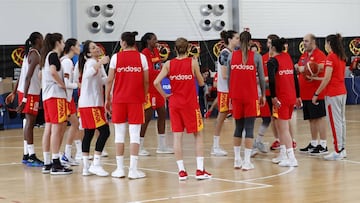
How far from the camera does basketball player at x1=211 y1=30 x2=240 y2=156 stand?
35.3 ft

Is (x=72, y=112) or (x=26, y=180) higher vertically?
(x=72, y=112)

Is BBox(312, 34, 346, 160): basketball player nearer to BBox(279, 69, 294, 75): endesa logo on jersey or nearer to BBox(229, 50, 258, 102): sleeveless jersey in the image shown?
BBox(279, 69, 294, 75): endesa logo on jersey

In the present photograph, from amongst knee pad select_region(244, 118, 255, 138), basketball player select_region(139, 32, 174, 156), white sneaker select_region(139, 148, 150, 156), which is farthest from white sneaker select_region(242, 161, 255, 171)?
white sneaker select_region(139, 148, 150, 156)

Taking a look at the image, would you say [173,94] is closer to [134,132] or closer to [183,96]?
[183,96]

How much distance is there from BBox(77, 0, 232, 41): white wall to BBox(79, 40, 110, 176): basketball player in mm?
11215

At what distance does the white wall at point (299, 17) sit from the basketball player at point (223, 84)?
12289 mm

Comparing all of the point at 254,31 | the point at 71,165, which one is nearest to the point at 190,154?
the point at 71,165

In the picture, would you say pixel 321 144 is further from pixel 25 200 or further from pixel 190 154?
pixel 25 200

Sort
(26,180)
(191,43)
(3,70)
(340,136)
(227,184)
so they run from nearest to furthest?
(227,184) → (26,180) → (340,136) → (3,70) → (191,43)

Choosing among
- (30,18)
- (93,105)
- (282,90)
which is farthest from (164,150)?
(30,18)

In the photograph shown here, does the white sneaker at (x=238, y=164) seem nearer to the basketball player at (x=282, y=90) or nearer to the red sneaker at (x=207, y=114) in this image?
the basketball player at (x=282, y=90)

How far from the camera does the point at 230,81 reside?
9.84m

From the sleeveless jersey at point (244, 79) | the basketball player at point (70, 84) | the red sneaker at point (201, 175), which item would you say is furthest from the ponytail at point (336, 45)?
the basketball player at point (70, 84)

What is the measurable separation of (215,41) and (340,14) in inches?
207
